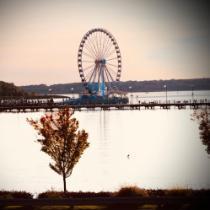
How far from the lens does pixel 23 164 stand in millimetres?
43719

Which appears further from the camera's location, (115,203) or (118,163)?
(118,163)

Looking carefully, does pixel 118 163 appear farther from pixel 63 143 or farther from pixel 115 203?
pixel 115 203

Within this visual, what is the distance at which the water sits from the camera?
110 ft

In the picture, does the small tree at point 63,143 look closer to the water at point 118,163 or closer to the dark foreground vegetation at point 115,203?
the water at point 118,163

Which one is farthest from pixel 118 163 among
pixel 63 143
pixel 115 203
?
pixel 115 203

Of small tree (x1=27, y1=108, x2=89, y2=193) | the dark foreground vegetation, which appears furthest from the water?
the dark foreground vegetation

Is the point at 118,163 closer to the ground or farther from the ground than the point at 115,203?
closer to the ground

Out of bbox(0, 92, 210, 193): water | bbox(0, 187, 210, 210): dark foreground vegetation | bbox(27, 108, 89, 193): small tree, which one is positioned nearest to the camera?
bbox(0, 187, 210, 210): dark foreground vegetation

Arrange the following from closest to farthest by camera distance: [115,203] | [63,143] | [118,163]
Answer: [115,203] < [63,143] < [118,163]

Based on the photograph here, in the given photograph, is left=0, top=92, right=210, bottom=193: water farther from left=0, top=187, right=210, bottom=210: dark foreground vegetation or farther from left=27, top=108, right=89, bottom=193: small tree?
left=0, top=187, right=210, bottom=210: dark foreground vegetation

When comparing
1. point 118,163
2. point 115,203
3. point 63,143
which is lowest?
point 118,163

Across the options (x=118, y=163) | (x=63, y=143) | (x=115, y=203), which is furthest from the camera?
(x=118, y=163)

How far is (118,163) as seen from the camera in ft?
141

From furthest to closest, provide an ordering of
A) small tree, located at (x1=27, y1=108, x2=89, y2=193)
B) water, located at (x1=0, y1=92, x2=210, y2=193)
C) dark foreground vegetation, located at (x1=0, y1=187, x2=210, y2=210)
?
water, located at (x1=0, y1=92, x2=210, y2=193) < small tree, located at (x1=27, y1=108, x2=89, y2=193) < dark foreground vegetation, located at (x1=0, y1=187, x2=210, y2=210)
